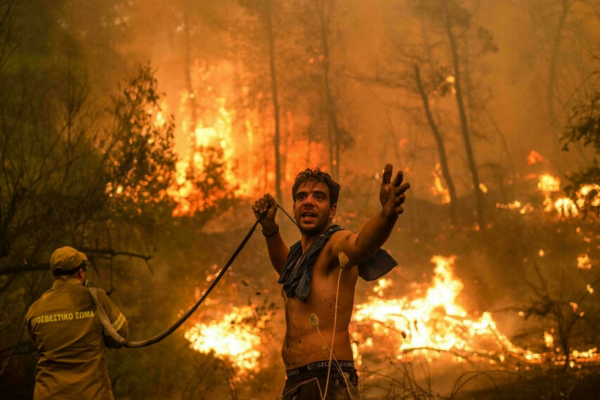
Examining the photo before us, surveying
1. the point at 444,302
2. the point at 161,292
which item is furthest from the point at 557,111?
the point at 161,292

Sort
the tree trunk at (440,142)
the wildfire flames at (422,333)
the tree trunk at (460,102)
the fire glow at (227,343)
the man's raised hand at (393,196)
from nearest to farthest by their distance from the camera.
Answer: the man's raised hand at (393,196)
the wildfire flames at (422,333)
the fire glow at (227,343)
the tree trunk at (440,142)
the tree trunk at (460,102)

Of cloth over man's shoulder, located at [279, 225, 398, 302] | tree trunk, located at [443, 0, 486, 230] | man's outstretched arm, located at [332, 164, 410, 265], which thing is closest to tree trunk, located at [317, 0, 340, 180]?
tree trunk, located at [443, 0, 486, 230]

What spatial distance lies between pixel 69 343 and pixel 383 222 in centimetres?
242

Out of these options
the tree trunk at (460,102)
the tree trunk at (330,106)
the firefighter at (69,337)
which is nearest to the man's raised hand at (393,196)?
the firefighter at (69,337)

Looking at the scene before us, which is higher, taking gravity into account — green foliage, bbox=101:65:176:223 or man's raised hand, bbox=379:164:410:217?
green foliage, bbox=101:65:176:223

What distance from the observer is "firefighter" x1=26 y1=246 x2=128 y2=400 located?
3408 mm

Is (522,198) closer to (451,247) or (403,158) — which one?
(451,247)

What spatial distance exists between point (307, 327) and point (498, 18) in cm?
1588

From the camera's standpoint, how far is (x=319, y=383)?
253 centimetres

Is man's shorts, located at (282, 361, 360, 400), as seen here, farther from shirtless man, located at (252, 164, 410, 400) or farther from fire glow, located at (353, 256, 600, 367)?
fire glow, located at (353, 256, 600, 367)

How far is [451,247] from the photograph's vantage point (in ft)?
48.4

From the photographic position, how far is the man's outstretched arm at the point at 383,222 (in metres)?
2.22

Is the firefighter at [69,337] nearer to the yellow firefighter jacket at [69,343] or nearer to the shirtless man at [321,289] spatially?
the yellow firefighter jacket at [69,343]

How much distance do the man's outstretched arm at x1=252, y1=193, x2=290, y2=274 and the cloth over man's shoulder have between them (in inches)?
12.2
